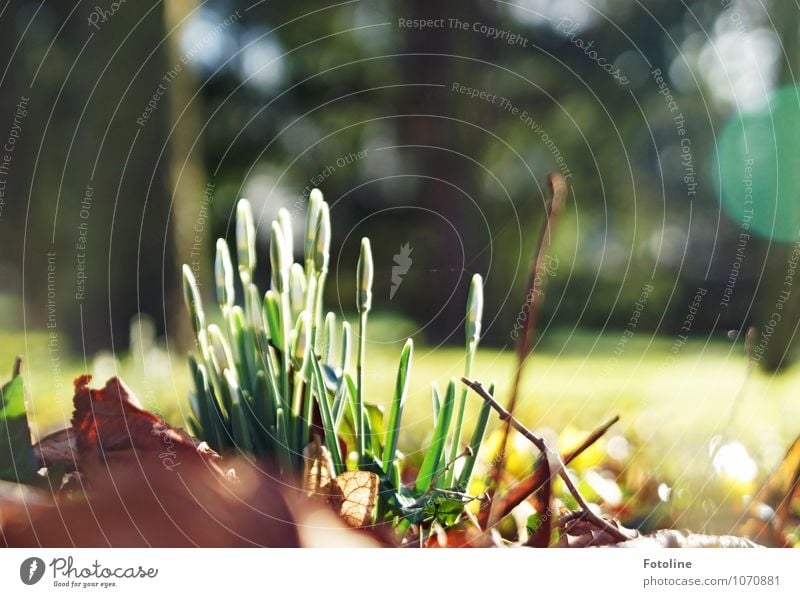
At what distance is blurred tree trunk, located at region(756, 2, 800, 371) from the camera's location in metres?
1.13

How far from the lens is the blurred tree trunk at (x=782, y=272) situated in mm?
1126

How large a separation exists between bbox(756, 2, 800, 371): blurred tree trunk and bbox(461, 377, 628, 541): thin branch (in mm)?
426

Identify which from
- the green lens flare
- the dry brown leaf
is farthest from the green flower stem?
the green lens flare

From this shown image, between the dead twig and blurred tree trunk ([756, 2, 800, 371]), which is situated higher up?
blurred tree trunk ([756, 2, 800, 371])

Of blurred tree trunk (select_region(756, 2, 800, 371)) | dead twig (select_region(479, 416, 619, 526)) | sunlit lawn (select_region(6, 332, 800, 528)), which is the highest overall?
blurred tree trunk (select_region(756, 2, 800, 371))

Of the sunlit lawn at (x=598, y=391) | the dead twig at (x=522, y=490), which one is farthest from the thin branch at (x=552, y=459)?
the sunlit lawn at (x=598, y=391)

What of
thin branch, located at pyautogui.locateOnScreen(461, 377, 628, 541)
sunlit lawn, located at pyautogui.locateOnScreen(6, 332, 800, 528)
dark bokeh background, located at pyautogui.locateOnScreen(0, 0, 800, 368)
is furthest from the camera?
dark bokeh background, located at pyautogui.locateOnScreen(0, 0, 800, 368)

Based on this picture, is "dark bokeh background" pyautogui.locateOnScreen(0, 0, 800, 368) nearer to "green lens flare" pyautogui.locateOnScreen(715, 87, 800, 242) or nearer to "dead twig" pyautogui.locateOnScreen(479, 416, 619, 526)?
"green lens flare" pyautogui.locateOnScreen(715, 87, 800, 242)

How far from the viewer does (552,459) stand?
85 centimetres

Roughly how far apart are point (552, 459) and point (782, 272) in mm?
528

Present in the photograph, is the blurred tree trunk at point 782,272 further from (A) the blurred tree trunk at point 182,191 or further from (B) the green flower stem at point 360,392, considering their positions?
(A) the blurred tree trunk at point 182,191

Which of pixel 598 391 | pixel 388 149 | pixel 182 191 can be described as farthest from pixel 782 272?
pixel 182 191
